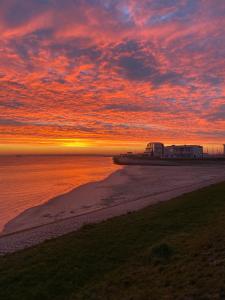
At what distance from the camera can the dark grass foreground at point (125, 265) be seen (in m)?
6.36

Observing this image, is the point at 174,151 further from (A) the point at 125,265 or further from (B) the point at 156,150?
(A) the point at 125,265

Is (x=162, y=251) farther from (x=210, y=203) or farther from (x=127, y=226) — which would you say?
(x=210, y=203)

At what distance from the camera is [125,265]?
322 inches

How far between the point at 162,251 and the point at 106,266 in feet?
5.51

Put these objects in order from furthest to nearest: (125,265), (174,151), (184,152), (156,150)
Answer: (156,150), (174,151), (184,152), (125,265)

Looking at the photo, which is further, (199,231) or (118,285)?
(199,231)

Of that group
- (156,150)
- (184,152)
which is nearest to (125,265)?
(184,152)

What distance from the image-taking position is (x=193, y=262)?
744cm

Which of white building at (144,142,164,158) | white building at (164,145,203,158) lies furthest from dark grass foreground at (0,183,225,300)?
white building at (144,142,164,158)

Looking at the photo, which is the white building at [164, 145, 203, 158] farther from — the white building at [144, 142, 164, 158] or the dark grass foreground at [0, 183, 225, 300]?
the dark grass foreground at [0, 183, 225, 300]

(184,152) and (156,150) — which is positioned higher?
(156,150)

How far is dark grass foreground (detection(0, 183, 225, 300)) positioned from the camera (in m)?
6.36

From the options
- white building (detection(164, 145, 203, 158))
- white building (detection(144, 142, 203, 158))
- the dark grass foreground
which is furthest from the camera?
white building (detection(144, 142, 203, 158))

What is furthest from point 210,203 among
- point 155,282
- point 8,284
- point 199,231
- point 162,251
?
point 8,284
